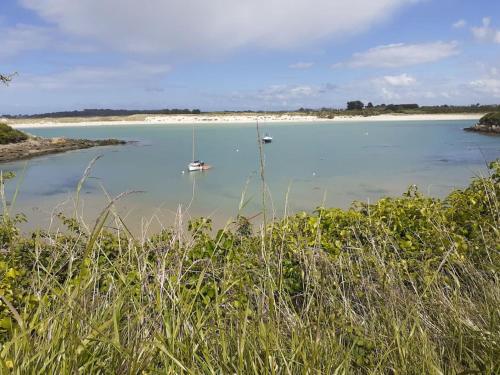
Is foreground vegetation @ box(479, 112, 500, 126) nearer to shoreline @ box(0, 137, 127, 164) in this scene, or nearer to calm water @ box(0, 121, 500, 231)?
calm water @ box(0, 121, 500, 231)

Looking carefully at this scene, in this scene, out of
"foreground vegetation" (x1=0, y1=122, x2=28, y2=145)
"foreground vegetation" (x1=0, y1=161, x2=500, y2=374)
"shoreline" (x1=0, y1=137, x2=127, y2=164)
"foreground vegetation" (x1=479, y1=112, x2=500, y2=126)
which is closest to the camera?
"foreground vegetation" (x1=0, y1=161, x2=500, y2=374)

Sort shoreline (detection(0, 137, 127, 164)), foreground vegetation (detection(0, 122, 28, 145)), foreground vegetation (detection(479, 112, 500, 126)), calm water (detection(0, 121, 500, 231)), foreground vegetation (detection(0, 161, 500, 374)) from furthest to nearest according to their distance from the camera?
foreground vegetation (detection(479, 112, 500, 126)) < foreground vegetation (detection(0, 122, 28, 145)) < shoreline (detection(0, 137, 127, 164)) < calm water (detection(0, 121, 500, 231)) < foreground vegetation (detection(0, 161, 500, 374))

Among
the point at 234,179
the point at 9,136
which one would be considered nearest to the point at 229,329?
the point at 234,179

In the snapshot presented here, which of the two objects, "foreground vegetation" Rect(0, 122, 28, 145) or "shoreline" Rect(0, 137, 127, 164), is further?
"foreground vegetation" Rect(0, 122, 28, 145)

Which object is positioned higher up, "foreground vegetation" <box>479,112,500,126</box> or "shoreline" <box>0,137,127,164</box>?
"foreground vegetation" <box>479,112,500,126</box>

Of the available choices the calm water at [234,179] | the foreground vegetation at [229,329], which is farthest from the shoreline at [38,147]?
the foreground vegetation at [229,329]

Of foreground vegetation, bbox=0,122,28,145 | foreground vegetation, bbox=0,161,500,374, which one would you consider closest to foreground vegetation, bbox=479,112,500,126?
foreground vegetation, bbox=0,122,28,145

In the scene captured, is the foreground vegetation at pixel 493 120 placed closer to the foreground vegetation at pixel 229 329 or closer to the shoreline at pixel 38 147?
the shoreline at pixel 38 147

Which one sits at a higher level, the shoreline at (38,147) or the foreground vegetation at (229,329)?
the foreground vegetation at (229,329)

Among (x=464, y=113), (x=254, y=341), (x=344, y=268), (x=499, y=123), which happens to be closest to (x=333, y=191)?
(x=344, y=268)

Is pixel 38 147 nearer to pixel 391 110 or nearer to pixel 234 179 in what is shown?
pixel 234 179

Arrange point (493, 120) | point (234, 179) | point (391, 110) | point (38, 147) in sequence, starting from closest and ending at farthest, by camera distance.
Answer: point (234, 179), point (38, 147), point (493, 120), point (391, 110)

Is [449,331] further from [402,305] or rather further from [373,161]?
[373,161]

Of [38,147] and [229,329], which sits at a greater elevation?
[229,329]
